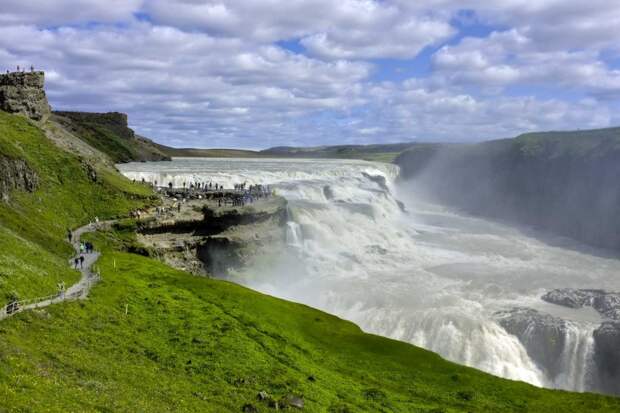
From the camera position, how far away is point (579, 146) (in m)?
156

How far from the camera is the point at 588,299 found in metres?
70.8

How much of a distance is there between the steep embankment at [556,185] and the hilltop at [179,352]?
290 feet

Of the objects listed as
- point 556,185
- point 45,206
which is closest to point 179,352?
point 45,206

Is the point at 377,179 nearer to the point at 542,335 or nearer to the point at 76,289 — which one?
the point at 542,335

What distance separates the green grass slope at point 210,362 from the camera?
2669 cm

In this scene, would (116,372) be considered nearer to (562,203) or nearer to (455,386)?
(455,386)

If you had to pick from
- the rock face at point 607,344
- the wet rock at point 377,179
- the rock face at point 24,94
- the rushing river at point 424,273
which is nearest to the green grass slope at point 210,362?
the rushing river at point 424,273

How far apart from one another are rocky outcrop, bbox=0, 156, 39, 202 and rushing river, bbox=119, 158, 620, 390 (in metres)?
29.6

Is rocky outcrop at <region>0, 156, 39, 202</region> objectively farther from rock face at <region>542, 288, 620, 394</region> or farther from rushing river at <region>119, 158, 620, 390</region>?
rock face at <region>542, 288, 620, 394</region>

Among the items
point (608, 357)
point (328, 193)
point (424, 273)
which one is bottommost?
point (608, 357)

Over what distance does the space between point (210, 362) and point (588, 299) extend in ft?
173

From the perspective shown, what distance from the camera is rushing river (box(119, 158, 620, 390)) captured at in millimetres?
58656

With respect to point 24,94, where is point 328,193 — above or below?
below

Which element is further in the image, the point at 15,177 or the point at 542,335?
the point at 15,177
